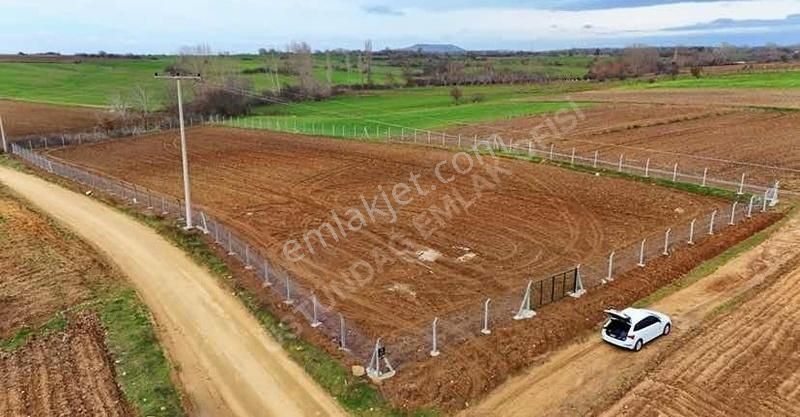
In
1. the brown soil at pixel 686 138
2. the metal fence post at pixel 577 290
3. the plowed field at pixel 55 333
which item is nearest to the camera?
the plowed field at pixel 55 333

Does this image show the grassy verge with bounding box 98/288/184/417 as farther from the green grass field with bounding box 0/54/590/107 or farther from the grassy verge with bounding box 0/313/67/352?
the green grass field with bounding box 0/54/590/107

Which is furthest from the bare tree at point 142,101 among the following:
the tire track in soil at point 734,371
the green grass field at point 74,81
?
the tire track in soil at point 734,371

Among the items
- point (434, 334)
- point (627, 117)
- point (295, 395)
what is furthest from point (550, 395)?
point (627, 117)

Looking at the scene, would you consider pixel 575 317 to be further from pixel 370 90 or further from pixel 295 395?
pixel 370 90

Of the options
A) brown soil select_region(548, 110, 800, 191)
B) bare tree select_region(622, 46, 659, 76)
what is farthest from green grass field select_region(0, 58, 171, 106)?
bare tree select_region(622, 46, 659, 76)

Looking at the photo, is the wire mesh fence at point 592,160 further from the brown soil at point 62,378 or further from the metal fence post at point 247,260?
the brown soil at point 62,378

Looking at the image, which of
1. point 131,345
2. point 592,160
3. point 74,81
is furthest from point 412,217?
point 74,81
